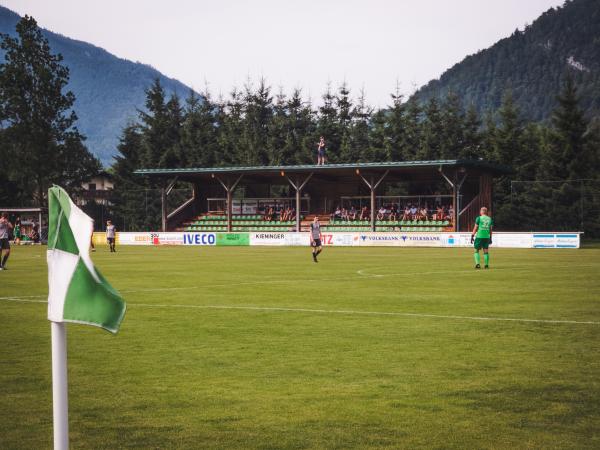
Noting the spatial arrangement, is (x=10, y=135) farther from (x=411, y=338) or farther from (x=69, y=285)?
(x=69, y=285)

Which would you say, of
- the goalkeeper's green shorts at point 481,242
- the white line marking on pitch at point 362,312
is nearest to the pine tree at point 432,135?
the goalkeeper's green shorts at point 481,242

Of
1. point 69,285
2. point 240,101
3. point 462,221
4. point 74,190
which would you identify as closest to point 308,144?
point 240,101

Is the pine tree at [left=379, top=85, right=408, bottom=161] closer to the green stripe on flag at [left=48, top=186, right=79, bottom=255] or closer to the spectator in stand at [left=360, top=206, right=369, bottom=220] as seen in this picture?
the spectator in stand at [left=360, top=206, right=369, bottom=220]

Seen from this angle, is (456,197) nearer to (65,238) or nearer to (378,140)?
(378,140)

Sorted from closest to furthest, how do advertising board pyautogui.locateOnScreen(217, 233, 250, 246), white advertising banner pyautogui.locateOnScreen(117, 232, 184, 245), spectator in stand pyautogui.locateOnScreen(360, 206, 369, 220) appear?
1. advertising board pyautogui.locateOnScreen(217, 233, 250, 246)
2. white advertising banner pyautogui.locateOnScreen(117, 232, 184, 245)
3. spectator in stand pyautogui.locateOnScreen(360, 206, 369, 220)

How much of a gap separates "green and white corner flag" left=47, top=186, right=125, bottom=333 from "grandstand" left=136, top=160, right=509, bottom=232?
154 ft

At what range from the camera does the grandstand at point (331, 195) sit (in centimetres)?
5247

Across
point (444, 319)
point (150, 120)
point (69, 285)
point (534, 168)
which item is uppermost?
point (150, 120)

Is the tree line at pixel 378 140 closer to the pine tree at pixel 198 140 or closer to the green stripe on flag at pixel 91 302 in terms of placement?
the pine tree at pixel 198 140

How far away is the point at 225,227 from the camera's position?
200 feet

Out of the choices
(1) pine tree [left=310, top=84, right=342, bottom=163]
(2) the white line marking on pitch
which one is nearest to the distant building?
(1) pine tree [left=310, top=84, right=342, bottom=163]

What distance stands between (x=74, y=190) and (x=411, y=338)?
7640cm

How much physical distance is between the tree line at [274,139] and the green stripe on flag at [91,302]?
1821 inches

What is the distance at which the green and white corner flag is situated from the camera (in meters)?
3.33
